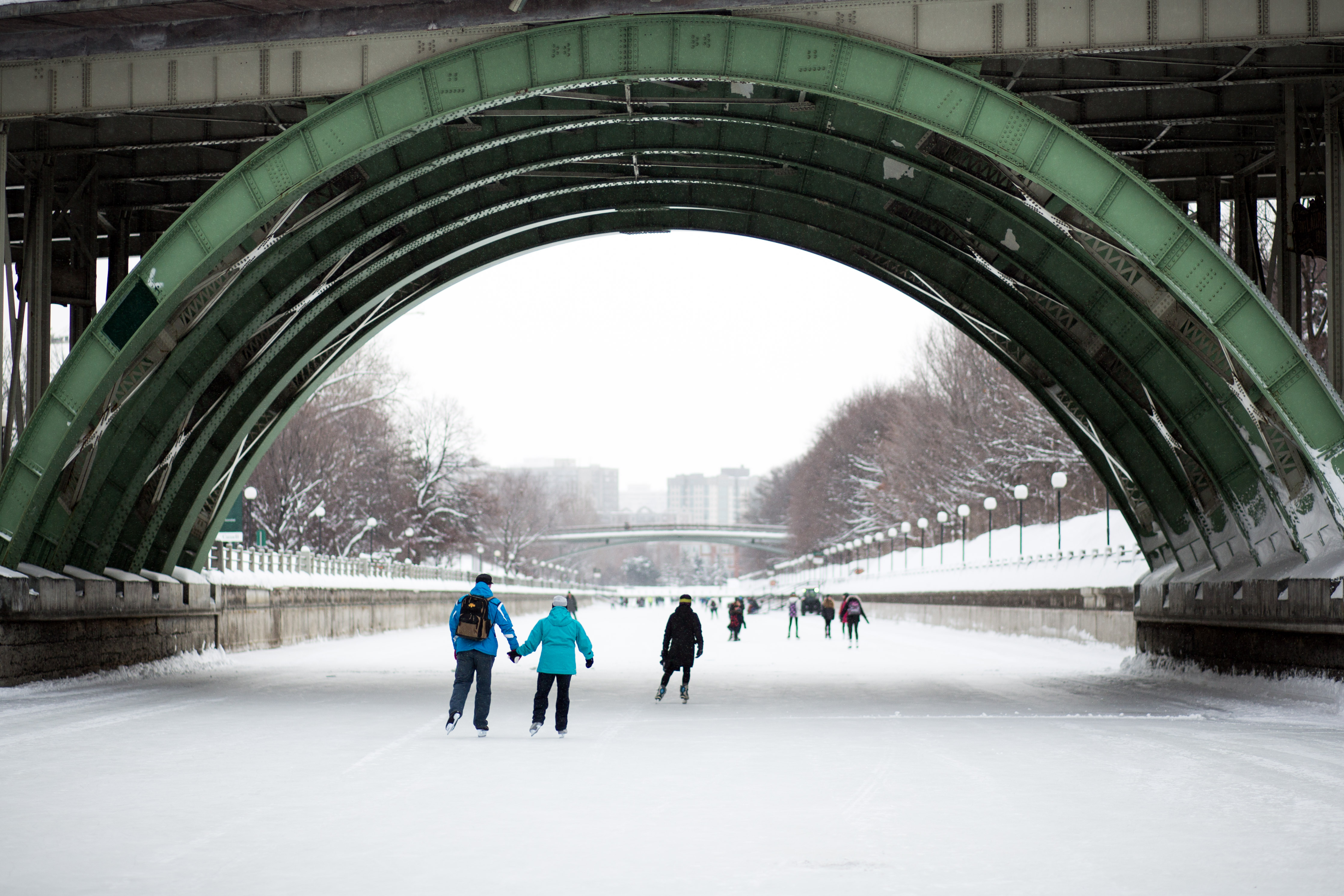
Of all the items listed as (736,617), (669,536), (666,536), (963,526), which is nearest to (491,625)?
(736,617)

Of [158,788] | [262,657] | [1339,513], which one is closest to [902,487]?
[262,657]

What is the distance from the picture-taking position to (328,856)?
805cm

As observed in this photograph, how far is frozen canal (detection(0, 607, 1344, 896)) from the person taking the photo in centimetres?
764

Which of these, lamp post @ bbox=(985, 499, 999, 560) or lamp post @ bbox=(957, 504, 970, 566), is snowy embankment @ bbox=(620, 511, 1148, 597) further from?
lamp post @ bbox=(957, 504, 970, 566)

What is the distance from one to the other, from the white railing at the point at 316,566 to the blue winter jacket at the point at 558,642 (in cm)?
1918

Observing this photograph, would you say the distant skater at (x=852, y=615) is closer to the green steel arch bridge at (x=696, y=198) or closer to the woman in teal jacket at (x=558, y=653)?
the green steel arch bridge at (x=696, y=198)

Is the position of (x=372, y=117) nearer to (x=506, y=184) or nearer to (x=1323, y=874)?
(x=506, y=184)

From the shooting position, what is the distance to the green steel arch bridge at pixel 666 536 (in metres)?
176

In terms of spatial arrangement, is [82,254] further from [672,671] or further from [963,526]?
[963,526]

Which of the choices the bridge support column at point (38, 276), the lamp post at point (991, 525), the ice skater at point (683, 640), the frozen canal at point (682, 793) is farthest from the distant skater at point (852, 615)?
the bridge support column at point (38, 276)

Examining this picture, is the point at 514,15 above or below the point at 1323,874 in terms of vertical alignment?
above

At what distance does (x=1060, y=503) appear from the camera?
49.8 metres

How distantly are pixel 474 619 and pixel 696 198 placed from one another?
643 inches

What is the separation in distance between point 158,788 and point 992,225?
1767 centimetres
